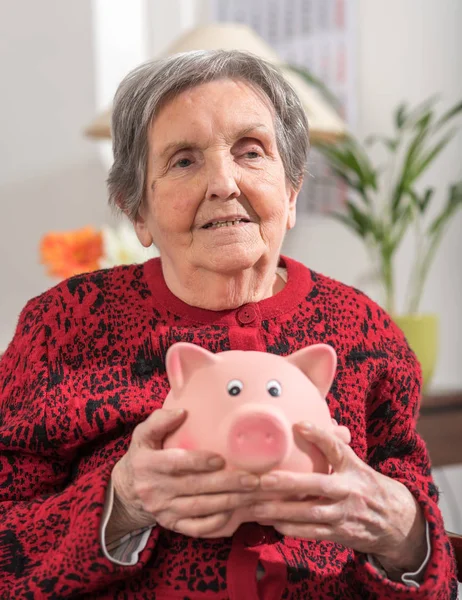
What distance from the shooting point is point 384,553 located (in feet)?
3.54

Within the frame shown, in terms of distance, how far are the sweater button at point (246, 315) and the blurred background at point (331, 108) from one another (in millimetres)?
1509

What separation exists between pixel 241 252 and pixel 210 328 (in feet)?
0.42

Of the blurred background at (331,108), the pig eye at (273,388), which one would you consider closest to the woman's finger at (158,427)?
the pig eye at (273,388)

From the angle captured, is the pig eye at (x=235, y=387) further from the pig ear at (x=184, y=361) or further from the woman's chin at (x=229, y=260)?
the woman's chin at (x=229, y=260)

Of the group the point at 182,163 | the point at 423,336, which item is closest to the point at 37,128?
the point at 423,336

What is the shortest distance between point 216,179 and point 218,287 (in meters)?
0.16

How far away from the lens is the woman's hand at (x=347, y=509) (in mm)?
933

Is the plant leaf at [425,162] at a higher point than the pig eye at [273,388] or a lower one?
lower

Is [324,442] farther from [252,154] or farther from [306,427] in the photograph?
[252,154]

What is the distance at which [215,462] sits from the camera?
916 millimetres

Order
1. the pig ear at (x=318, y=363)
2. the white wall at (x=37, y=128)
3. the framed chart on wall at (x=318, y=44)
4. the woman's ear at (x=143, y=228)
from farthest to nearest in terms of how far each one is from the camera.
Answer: the framed chart on wall at (x=318, y=44), the white wall at (x=37, y=128), the woman's ear at (x=143, y=228), the pig ear at (x=318, y=363)

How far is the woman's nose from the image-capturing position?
1.21 m

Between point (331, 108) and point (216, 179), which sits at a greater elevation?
point (216, 179)

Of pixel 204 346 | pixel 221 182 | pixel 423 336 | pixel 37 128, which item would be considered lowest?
pixel 423 336
